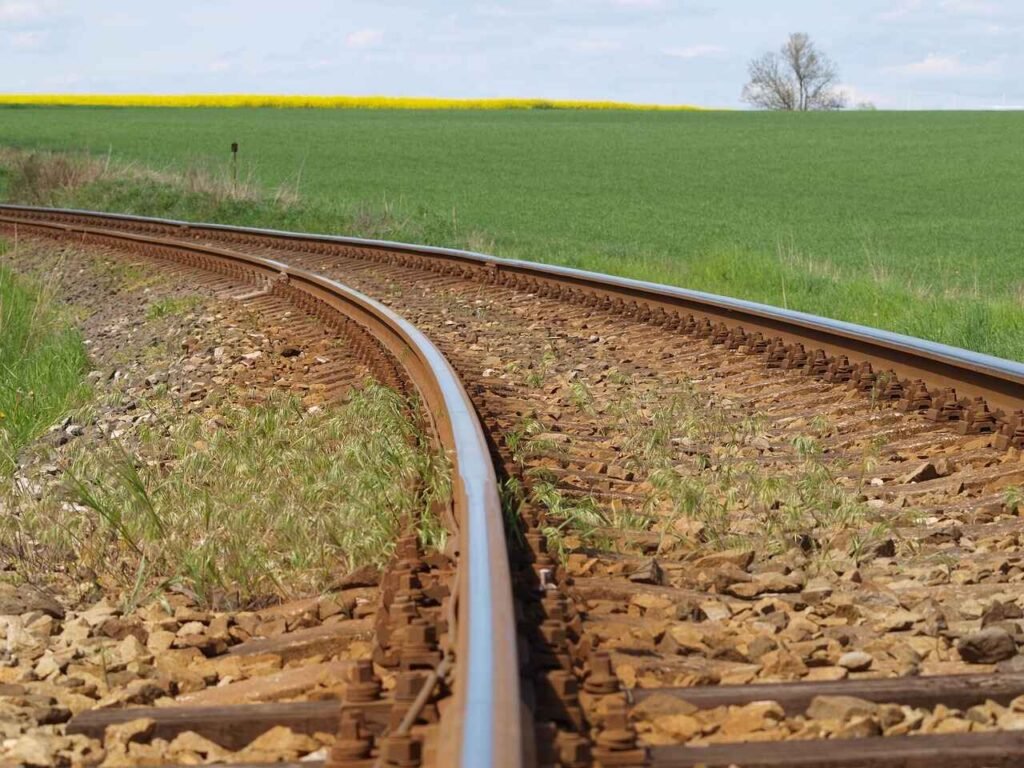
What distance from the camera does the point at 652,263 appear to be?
57.7 feet

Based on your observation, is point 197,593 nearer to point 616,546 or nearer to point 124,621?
point 124,621

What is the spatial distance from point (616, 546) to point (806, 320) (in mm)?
4006

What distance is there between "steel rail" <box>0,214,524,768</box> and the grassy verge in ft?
0.49

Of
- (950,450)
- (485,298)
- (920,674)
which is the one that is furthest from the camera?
(485,298)

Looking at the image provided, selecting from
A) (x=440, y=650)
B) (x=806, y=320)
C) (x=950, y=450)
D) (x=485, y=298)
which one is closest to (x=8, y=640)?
(x=440, y=650)

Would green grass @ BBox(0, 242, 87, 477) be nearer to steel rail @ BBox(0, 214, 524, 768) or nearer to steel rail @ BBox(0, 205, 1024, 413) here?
steel rail @ BBox(0, 214, 524, 768)

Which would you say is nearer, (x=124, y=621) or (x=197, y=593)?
(x=124, y=621)

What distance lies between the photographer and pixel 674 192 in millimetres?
39000

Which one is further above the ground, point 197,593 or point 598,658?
point 598,658

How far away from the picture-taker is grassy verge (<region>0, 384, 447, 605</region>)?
4465 millimetres

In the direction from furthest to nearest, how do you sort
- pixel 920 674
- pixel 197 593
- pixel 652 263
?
pixel 652 263, pixel 197 593, pixel 920 674

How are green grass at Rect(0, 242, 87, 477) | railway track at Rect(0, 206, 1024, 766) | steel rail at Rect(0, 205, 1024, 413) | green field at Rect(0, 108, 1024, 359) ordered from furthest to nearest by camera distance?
green field at Rect(0, 108, 1024, 359) → green grass at Rect(0, 242, 87, 477) → steel rail at Rect(0, 205, 1024, 413) → railway track at Rect(0, 206, 1024, 766)

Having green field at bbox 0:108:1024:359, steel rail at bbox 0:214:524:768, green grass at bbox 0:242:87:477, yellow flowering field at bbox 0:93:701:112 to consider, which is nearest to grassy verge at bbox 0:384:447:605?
steel rail at bbox 0:214:524:768

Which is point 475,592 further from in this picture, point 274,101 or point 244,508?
point 274,101
